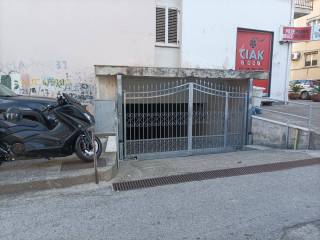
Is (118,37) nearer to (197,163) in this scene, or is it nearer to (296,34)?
(197,163)

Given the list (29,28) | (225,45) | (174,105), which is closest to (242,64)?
(225,45)

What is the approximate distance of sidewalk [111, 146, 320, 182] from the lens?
18.0ft

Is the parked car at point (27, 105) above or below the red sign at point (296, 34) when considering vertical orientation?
below

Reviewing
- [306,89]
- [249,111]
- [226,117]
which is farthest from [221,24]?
[306,89]

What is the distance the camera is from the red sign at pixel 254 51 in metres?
12.8

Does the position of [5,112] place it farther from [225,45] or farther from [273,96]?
[273,96]

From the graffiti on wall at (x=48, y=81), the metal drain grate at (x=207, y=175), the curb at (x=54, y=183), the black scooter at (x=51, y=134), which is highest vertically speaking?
the graffiti on wall at (x=48, y=81)

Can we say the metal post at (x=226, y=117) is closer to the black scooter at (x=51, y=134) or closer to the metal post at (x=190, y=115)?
the metal post at (x=190, y=115)

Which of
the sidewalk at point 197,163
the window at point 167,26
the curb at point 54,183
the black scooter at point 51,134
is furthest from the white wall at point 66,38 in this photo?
the curb at point 54,183

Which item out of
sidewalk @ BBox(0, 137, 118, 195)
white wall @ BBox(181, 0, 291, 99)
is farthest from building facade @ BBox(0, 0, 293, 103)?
sidewalk @ BBox(0, 137, 118, 195)

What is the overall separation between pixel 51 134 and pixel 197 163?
3128 millimetres

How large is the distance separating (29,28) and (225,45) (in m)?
7.56

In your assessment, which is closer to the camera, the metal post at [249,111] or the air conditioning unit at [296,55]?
the metal post at [249,111]

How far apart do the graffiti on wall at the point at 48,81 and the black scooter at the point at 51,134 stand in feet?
14.2
